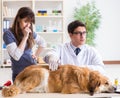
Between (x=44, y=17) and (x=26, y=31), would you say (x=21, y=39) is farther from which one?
(x=44, y=17)

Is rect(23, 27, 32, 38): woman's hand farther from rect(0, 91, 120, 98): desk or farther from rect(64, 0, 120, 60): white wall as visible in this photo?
rect(64, 0, 120, 60): white wall

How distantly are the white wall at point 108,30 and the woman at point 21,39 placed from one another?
15.9 feet

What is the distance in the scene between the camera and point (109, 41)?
283 inches

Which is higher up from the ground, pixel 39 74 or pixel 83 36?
pixel 83 36

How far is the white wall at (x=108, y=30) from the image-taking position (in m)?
7.17

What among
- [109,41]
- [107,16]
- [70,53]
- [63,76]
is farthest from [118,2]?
[63,76]

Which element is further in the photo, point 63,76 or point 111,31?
point 111,31

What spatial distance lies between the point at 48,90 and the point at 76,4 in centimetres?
557

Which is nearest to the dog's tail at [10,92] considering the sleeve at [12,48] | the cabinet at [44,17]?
the sleeve at [12,48]

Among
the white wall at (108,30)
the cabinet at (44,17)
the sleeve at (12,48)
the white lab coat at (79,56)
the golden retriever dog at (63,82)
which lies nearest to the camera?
the golden retriever dog at (63,82)

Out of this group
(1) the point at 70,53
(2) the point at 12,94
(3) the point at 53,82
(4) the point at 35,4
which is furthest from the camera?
(4) the point at 35,4

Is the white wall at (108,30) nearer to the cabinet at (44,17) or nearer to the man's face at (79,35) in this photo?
the cabinet at (44,17)

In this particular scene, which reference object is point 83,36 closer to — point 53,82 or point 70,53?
point 70,53

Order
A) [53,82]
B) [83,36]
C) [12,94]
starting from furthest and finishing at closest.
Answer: [83,36], [53,82], [12,94]
